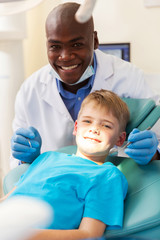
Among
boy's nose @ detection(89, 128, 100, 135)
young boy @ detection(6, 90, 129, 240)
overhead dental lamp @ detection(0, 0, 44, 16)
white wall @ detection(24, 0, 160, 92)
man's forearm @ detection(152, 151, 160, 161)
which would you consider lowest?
man's forearm @ detection(152, 151, 160, 161)

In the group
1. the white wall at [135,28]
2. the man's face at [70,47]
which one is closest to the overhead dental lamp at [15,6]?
the man's face at [70,47]

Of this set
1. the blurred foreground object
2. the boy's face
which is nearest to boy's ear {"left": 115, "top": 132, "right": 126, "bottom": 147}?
the boy's face

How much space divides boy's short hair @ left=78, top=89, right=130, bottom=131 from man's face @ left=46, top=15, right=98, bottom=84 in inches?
6.7

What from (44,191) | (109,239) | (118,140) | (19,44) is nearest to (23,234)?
(109,239)

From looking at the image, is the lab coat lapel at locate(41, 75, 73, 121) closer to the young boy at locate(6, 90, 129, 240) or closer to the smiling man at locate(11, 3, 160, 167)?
the smiling man at locate(11, 3, 160, 167)

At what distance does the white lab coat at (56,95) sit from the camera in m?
1.54

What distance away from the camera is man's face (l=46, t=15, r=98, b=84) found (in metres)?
1.33

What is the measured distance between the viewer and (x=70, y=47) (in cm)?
137

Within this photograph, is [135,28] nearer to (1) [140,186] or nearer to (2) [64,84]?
(2) [64,84]

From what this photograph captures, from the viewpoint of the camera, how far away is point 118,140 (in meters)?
1.28

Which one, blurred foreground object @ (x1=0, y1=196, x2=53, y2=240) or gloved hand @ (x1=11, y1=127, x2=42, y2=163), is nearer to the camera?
blurred foreground object @ (x1=0, y1=196, x2=53, y2=240)

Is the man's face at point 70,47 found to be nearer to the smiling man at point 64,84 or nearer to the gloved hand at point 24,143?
the smiling man at point 64,84

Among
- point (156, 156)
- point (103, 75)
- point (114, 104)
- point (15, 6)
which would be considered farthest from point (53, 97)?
point (15, 6)

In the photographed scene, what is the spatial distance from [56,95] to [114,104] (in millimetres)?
373
